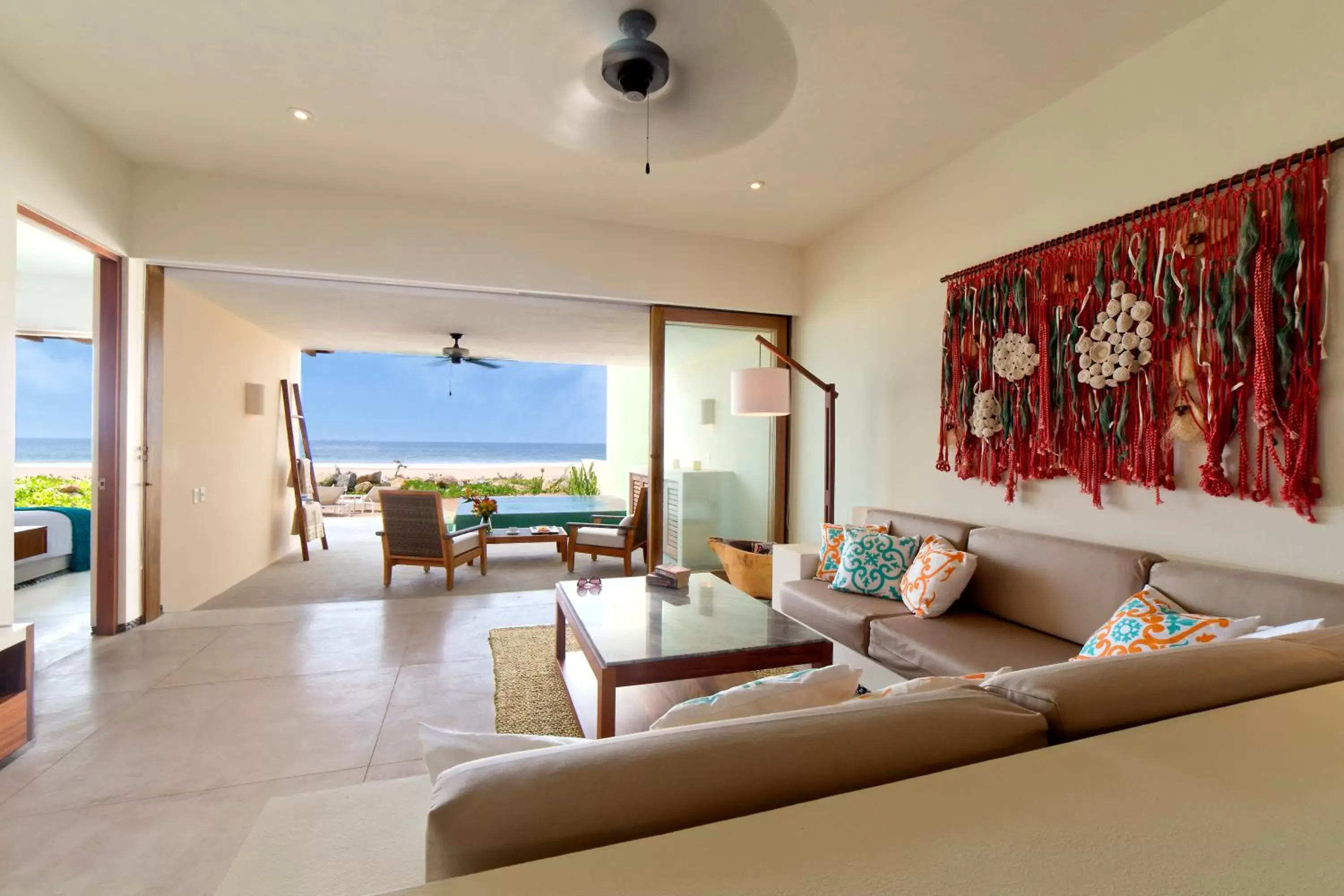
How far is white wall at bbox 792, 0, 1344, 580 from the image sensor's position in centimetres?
197

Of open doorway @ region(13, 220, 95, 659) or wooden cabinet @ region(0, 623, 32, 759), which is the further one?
open doorway @ region(13, 220, 95, 659)

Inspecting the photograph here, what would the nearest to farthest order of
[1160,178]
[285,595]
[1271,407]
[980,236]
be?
1. [1271,407]
2. [1160,178]
3. [980,236]
4. [285,595]

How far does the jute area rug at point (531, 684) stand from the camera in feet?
7.79

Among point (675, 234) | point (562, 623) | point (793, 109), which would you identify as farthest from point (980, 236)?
point (562, 623)

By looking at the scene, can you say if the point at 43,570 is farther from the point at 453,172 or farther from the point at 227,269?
the point at 453,172

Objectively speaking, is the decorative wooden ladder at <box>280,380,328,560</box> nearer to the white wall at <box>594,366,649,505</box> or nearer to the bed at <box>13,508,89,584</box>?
the bed at <box>13,508,89,584</box>

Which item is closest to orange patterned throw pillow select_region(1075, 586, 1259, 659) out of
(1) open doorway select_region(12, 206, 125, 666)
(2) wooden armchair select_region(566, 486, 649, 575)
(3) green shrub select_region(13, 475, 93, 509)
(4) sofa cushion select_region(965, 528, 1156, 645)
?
(4) sofa cushion select_region(965, 528, 1156, 645)

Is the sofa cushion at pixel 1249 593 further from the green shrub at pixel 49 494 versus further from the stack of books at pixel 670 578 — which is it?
the green shrub at pixel 49 494

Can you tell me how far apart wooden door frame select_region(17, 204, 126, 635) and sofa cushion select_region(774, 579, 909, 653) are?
3.86 meters

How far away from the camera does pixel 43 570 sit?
4570mm

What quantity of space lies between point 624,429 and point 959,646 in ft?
25.5

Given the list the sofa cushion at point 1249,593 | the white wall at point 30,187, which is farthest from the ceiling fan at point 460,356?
the sofa cushion at point 1249,593

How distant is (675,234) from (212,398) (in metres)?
3.76

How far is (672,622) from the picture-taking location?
2.55 meters
